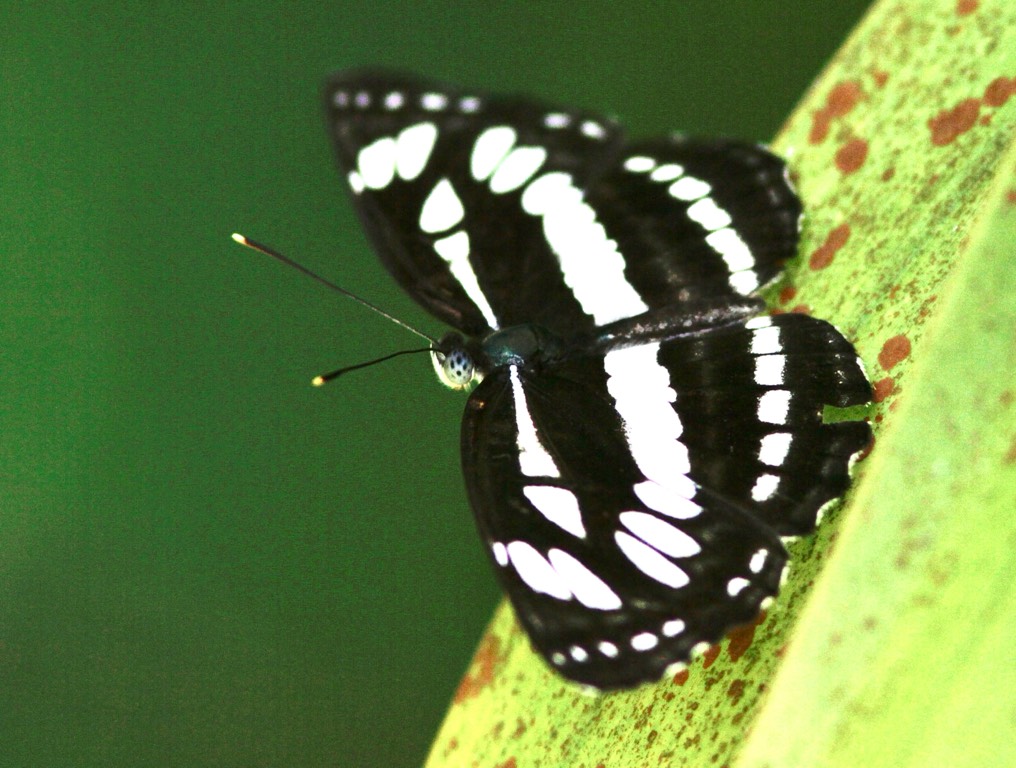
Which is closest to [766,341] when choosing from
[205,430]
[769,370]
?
[769,370]

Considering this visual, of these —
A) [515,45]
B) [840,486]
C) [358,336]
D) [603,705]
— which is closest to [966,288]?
[840,486]

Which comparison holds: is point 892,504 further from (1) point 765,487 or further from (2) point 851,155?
(2) point 851,155

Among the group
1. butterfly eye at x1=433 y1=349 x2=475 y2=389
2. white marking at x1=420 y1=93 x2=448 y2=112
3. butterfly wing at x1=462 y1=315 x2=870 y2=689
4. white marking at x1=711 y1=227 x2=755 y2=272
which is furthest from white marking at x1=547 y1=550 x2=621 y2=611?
white marking at x1=420 y1=93 x2=448 y2=112

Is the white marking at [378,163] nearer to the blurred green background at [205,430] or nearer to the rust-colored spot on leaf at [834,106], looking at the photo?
the rust-colored spot on leaf at [834,106]

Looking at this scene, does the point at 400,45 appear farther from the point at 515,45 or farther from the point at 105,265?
the point at 105,265

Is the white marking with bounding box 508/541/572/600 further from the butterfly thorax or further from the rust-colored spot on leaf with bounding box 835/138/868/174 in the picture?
the rust-colored spot on leaf with bounding box 835/138/868/174

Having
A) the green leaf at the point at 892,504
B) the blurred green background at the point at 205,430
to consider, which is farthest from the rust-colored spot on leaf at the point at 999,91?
the blurred green background at the point at 205,430
